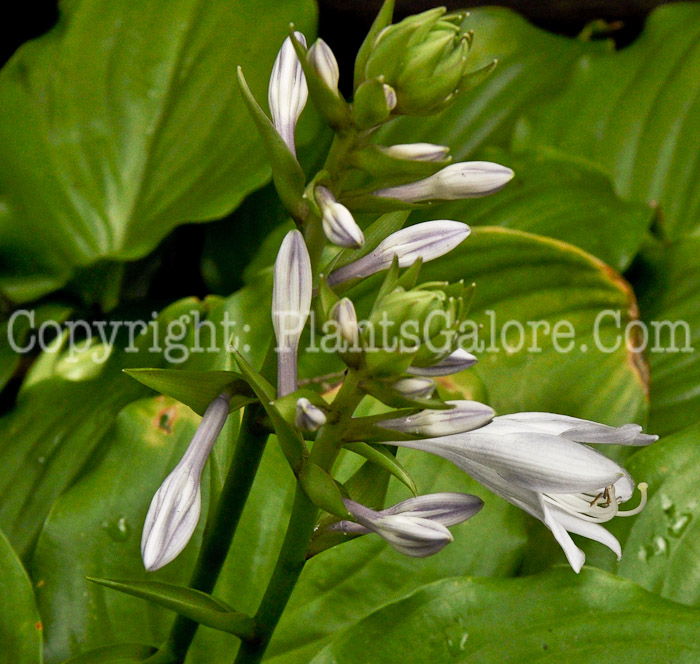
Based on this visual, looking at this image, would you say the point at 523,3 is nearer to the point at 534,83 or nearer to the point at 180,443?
the point at 534,83

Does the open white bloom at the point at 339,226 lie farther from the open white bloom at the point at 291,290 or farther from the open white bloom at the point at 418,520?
the open white bloom at the point at 418,520

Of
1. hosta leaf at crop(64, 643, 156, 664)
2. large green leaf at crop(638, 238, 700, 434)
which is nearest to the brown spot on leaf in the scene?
hosta leaf at crop(64, 643, 156, 664)

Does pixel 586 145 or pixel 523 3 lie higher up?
pixel 523 3

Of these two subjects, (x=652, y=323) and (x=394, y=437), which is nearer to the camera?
(x=394, y=437)

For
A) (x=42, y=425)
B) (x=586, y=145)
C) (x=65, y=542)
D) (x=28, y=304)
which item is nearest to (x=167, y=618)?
(x=65, y=542)

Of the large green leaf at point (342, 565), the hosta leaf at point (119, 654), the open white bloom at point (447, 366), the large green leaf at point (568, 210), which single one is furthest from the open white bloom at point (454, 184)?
the large green leaf at point (568, 210)

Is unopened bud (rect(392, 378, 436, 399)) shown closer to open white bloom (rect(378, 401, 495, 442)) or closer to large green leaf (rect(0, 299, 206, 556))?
open white bloom (rect(378, 401, 495, 442))
